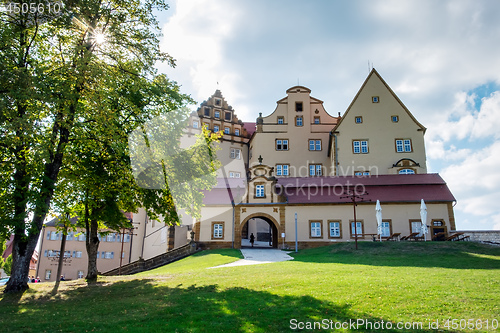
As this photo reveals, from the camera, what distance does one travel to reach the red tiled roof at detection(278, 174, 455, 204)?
33.9 metres

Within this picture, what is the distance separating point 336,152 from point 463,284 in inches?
1215

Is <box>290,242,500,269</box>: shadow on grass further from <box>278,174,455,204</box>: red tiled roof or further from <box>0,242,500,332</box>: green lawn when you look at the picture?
<box>278,174,455,204</box>: red tiled roof

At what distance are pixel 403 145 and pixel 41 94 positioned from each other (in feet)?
126

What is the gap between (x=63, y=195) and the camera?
730 inches

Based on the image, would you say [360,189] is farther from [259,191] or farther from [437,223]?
[259,191]

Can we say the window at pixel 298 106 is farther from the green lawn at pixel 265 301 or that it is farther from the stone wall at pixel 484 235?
the green lawn at pixel 265 301

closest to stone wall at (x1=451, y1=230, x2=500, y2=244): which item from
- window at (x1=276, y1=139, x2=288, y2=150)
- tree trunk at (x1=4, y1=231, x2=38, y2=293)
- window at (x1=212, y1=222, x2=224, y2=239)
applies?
window at (x1=212, y1=222, x2=224, y2=239)

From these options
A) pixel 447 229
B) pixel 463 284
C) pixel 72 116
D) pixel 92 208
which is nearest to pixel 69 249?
pixel 92 208

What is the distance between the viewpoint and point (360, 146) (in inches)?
1704

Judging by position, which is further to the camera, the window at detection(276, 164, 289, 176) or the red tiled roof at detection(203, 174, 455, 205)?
the window at detection(276, 164, 289, 176)

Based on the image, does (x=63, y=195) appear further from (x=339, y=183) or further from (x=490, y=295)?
(x=339, y=183)

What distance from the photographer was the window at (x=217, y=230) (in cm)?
3487

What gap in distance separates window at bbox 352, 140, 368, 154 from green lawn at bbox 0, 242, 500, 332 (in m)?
25.4

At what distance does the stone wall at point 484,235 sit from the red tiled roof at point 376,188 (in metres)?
3.68
